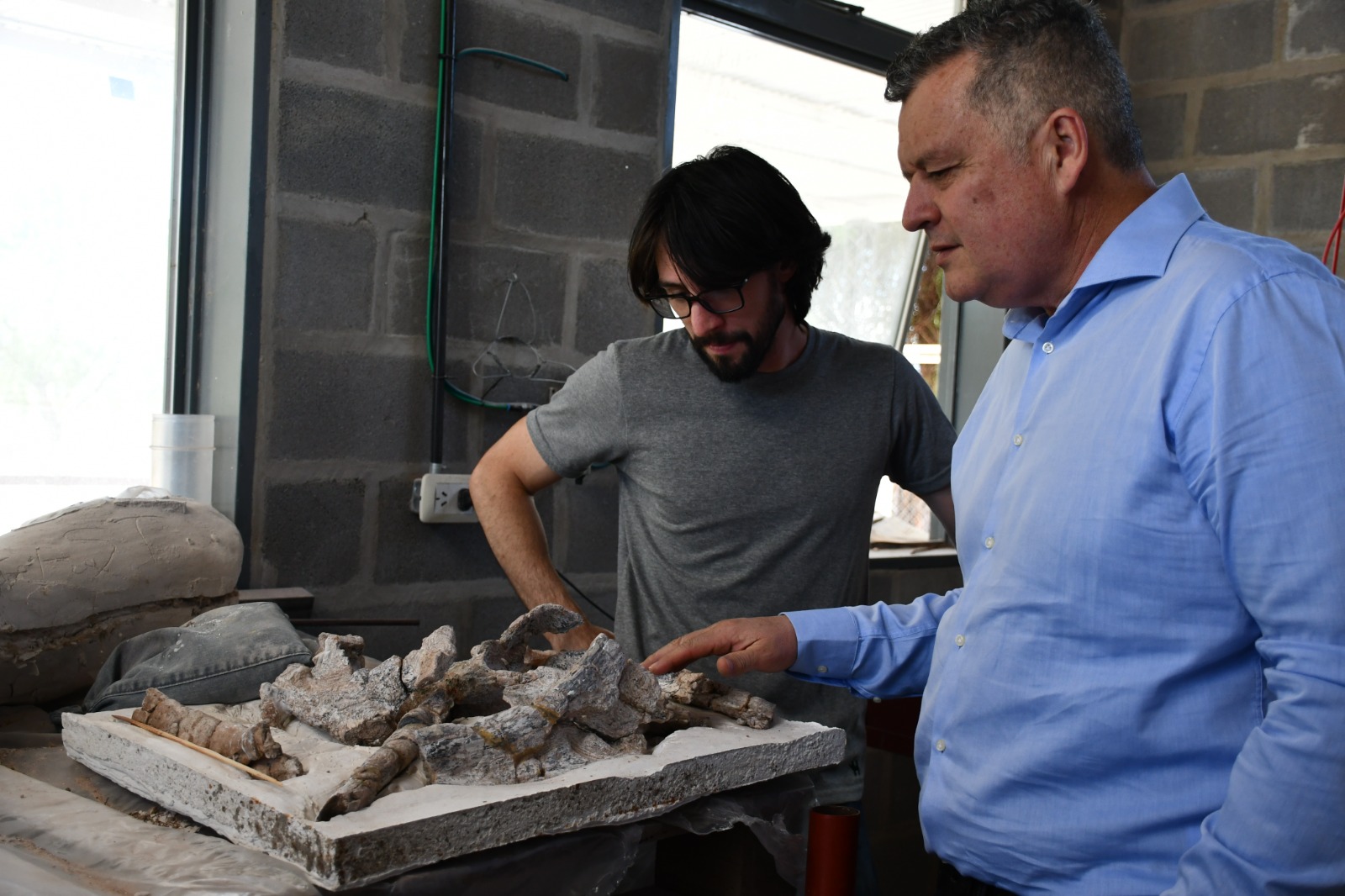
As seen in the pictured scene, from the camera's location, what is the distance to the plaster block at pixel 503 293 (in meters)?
2.38

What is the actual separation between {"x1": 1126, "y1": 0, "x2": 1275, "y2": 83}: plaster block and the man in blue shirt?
286 centimetres

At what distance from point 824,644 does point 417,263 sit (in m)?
1.27

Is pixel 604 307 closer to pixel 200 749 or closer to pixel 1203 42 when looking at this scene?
pixel 200 749

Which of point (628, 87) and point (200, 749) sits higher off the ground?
point (628, 87)

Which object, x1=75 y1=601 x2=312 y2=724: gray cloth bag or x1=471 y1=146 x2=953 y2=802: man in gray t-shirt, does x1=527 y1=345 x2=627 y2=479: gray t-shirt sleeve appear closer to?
x1=471 y1=146 x2=953 y2=802: man in gray t-shirt

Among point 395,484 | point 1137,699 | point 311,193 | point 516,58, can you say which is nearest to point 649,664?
point 1137,699

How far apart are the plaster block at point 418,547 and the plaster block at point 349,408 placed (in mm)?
93

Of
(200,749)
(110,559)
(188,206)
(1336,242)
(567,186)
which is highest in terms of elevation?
(1336,242)

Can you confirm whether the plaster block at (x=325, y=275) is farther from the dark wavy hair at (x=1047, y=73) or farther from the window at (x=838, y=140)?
the dark wavy hair at (x=1047, y=73)

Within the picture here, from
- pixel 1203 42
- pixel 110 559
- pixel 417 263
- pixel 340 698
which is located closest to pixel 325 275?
pixel 417 263

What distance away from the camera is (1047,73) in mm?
1198

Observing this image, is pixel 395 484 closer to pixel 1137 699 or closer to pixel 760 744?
pixel 760 744

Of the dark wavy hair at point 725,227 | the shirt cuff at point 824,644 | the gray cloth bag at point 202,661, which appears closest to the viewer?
the gray cloth bag at point 202,661

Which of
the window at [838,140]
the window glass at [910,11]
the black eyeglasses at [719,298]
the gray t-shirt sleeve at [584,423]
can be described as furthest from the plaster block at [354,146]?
the window glass at [910,11]
